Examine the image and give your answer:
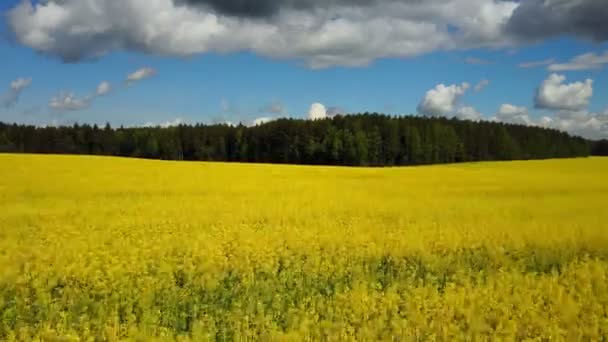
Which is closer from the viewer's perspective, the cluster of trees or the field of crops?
the field of crops

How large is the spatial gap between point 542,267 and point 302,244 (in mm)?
4871

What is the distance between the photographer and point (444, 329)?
761 cm

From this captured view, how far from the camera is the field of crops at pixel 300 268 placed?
8.10 meters

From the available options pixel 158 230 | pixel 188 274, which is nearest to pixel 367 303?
pixel 188 274

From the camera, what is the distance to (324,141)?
94.2 metres

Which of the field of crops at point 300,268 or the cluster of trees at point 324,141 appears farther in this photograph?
the cluster of trees at point 324,141

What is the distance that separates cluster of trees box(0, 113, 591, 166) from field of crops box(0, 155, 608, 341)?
7248cm

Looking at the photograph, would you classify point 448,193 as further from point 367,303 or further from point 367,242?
point 367,303

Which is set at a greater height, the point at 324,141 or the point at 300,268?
the point at 324,141

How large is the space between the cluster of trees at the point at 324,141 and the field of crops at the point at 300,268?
72.5m

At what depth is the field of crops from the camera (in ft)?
26.6

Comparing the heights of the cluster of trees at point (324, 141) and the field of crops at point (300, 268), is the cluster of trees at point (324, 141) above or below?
above

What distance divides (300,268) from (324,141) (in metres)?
83.2

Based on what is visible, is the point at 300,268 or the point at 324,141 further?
the point at 324,141
